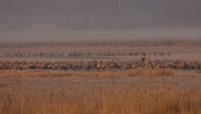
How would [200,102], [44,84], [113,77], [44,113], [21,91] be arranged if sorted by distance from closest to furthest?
[44,113] < [200,102] < [21,91] < [44,84] < [113,77]

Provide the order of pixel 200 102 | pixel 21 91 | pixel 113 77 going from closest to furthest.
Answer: pixel 200 102
pixel 21 91
pixel 113 77

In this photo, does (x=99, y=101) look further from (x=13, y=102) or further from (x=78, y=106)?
(x=13, y=102)

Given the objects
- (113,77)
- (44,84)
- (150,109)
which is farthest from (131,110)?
(113,77)

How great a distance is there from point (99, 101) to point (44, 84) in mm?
9499

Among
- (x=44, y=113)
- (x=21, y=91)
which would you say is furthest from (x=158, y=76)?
(x=44, y=113)

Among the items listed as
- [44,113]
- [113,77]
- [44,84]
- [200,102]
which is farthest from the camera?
[113,77]

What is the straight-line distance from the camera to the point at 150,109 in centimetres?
1336

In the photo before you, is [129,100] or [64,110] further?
[129,100]

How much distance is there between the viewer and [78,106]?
45.2ft

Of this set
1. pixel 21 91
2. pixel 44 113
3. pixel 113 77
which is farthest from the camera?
pixel 113 77

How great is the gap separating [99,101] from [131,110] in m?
1.70

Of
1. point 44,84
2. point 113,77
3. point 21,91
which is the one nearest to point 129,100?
point 21,91

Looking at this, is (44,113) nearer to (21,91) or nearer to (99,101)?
(99,101)

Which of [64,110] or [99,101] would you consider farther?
[99,101]
